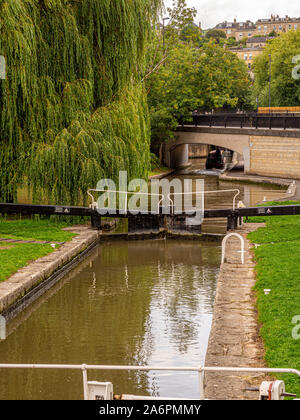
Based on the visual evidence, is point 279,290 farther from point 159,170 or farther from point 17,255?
point 159,170

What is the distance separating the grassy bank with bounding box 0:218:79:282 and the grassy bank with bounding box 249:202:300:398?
235 inches

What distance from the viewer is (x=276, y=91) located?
7612cm

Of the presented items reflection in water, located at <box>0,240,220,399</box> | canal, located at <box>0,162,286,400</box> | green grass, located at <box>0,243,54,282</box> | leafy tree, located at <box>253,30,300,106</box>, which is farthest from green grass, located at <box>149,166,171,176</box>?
green grass, located at <box>0,243,54,282</box>

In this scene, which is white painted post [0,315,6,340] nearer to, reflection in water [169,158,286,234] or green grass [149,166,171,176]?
reflection in water [169,158,286,234]

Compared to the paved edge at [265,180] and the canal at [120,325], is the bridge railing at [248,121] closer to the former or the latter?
the paved edge at [265,180]

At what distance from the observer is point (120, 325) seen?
14.2m

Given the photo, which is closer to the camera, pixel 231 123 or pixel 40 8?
pixel 40 8

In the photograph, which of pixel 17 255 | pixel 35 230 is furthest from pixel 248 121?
pixel 17 255

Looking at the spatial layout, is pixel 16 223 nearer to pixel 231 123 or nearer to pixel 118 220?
pixel 118 220

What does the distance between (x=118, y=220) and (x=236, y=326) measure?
15.6 metres

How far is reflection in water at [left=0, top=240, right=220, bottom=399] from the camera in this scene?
35.6 ft

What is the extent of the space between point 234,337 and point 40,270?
6.75 m
